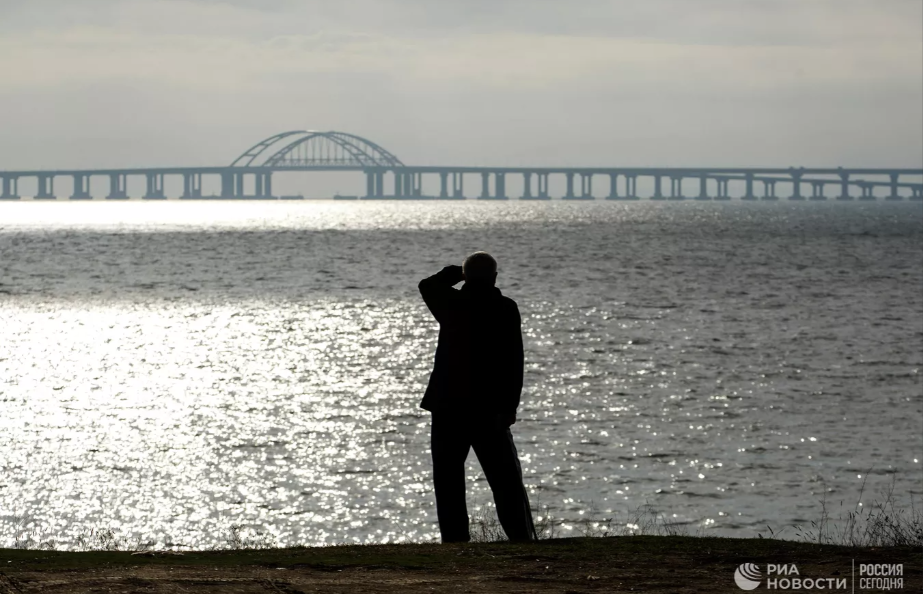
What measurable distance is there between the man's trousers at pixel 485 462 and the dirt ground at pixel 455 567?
0.86ft

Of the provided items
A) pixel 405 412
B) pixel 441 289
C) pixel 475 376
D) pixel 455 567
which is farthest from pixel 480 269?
pixel 405 412

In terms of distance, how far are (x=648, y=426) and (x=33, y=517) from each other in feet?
32.0

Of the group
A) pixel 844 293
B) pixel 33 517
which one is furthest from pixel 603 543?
pixel 844 293

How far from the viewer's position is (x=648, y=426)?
2031 cm

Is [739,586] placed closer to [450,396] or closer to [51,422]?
[450,396]

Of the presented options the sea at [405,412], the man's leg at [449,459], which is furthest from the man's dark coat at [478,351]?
the sea at [405,412]

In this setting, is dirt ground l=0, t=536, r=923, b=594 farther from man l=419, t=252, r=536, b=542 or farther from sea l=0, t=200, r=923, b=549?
sea l=0, t=200, r=923, b=549

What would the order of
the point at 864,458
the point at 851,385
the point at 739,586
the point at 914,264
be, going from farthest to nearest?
1. the point at 914,264
2. the point at 851,385
3. the point at 864,458
4. the point at 739,586

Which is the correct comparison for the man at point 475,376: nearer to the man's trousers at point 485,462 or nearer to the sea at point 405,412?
the man's trousers at point 485,462
